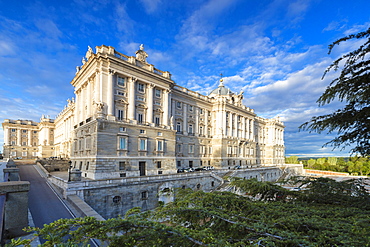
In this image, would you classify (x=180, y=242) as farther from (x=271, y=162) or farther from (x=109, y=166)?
(x=271, y=162)

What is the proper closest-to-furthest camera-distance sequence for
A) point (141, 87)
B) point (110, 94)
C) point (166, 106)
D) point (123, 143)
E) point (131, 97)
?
point (110, 94)
point (123, 143)
point (131, 97)
point (141, 87)
point (166, 106)

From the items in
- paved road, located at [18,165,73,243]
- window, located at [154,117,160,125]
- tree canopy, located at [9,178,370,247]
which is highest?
window, located at [154,117,160,125]

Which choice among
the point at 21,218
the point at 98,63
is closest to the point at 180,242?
the point at 21,218

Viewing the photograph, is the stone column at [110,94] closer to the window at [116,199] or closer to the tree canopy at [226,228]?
the window at [116,199]

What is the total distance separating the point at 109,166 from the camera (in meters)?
27.5

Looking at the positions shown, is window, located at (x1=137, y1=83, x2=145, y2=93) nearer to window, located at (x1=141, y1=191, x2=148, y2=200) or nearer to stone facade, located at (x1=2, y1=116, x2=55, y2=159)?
window, located at (x1=141, y1=191, x2=148, y2=200)

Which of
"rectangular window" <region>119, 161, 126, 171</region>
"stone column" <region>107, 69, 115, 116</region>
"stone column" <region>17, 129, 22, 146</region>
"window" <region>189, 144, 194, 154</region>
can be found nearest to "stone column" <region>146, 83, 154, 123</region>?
"stone column" <region>107, 69, 115, 116</region>

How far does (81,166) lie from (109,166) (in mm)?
6908

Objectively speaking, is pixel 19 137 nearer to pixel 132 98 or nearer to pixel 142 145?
pixel 132 98

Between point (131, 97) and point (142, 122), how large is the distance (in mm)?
4700

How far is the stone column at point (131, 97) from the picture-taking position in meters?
31.1

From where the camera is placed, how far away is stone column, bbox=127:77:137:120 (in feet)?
102

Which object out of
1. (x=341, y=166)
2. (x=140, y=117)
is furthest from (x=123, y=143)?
(x=341, y=166)

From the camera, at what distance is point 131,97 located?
31.3 metres
